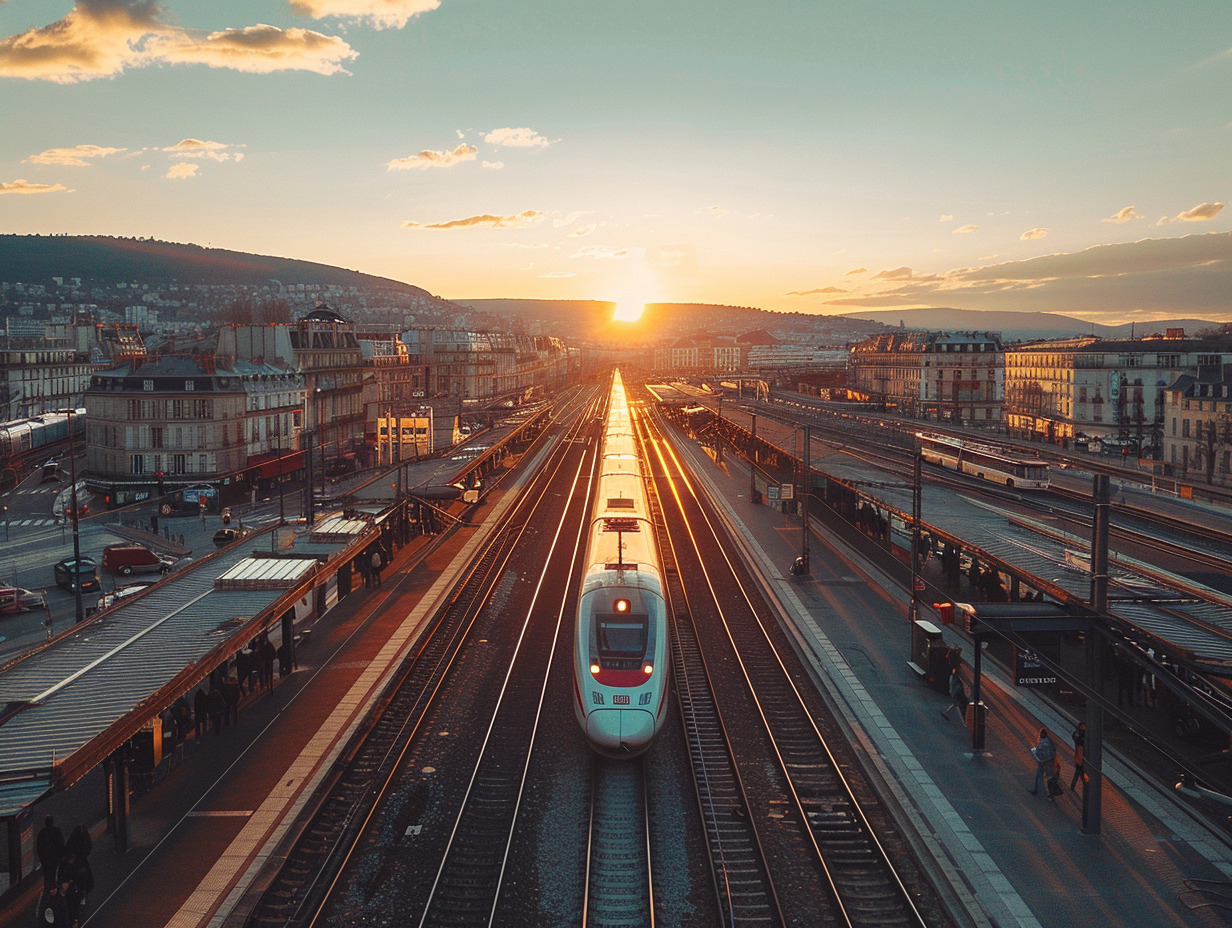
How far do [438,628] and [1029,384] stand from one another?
3405 inches

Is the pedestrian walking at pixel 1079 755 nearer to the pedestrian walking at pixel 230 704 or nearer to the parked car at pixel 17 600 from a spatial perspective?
the pedestrian walking at pixel 230 704

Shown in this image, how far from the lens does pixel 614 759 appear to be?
52.5ft

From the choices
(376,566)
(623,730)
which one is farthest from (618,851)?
(376,566)

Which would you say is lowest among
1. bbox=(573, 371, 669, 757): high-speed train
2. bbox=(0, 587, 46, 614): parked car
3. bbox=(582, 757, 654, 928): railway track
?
bbox=(0, 587, 46, 614): parked car

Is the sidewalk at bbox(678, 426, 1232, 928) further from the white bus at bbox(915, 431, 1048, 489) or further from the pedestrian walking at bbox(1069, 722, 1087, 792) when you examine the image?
the white bus at bbox(915, 431, 1048, 489)

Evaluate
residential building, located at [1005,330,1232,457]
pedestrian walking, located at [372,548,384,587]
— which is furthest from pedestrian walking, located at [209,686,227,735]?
residential building, located at [1005,330,1232,457]

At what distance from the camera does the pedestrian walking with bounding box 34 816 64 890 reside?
37.7 feet

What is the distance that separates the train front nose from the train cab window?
32.2 inches

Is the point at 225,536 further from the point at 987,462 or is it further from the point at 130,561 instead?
the point at 987,462

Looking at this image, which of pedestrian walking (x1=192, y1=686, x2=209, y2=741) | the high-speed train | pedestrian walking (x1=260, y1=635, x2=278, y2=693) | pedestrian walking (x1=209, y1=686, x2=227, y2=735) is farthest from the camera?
pedestrian walking (x1=260, y1=635, x2=278, y2=693)

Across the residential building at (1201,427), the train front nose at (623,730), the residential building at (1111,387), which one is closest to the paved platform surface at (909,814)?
the train front nose at (623,730)

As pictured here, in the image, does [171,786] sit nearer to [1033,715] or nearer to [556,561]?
[1033,715]

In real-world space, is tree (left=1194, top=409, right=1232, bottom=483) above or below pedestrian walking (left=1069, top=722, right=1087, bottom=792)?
above

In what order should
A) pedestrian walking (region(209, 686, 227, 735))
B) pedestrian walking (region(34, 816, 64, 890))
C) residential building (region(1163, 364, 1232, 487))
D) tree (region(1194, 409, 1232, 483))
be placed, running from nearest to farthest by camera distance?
pedestrian walking (region(34, 816, 64, 890))
pedestrian walking (region(209, 686, 227, 735))
tree (region(1194, 409, 1232, 483))
residential building (region(1163, 364, 1232, 487))
